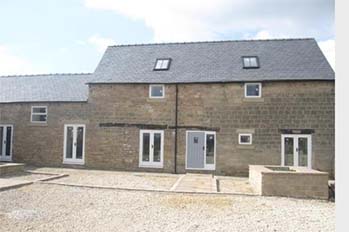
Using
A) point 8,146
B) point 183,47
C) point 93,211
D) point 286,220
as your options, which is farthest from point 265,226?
point 8,146

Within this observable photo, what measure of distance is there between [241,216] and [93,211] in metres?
3.50

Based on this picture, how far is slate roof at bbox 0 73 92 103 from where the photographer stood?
19.6 meters

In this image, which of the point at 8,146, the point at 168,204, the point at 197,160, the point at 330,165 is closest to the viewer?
the point at 168,204

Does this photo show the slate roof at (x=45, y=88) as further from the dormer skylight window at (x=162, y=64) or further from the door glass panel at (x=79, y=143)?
the dormer skylight window at (x=162, y=64)

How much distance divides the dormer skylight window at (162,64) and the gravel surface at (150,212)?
9289 millimetres

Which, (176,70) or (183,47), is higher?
(183,47)

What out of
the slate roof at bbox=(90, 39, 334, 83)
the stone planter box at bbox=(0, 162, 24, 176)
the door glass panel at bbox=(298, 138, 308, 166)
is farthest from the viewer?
the slate roof at bbox=(90, 39, 334, 83)

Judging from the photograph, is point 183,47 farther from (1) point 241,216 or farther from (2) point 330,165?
(1) point 241,216

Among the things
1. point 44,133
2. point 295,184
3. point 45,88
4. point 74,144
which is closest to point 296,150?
point 295,184

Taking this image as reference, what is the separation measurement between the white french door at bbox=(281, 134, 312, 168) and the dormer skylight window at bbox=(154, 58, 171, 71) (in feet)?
23.5

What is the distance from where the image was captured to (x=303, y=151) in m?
16.3

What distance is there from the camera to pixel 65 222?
23.2 feet

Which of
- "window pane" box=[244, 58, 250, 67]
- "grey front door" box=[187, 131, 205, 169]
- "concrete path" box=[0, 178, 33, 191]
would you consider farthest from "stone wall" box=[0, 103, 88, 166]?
"window pane" box=[244, 58, 250, 67]

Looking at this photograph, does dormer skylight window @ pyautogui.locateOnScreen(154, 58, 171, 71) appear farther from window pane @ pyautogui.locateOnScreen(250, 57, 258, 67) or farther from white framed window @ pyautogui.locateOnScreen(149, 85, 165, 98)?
window pane @ pyautogui.locateOnScreen(250, 57, 258, 67)
